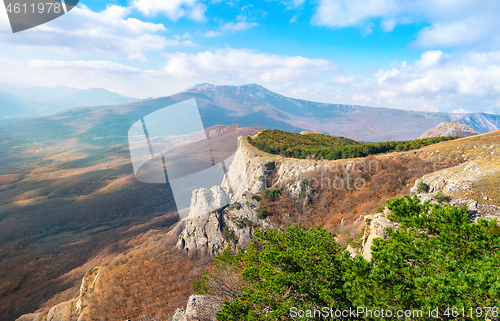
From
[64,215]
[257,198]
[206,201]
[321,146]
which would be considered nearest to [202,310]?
[257,198]

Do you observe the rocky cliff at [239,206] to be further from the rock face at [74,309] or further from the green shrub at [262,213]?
the rock face at [74,309]

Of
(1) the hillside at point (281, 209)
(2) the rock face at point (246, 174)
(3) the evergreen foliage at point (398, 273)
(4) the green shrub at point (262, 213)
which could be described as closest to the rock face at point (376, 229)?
(3) the evergreen foliage at point (398, 273)

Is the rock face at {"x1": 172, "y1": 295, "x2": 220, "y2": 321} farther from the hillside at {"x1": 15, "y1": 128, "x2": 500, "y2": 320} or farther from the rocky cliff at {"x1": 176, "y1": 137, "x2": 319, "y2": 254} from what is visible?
the rocky cliff at {"x1": 176, "y1": 137, "x2": 319, "y2": 254}

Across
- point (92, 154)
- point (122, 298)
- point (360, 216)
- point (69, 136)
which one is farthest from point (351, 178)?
point (69, 136)

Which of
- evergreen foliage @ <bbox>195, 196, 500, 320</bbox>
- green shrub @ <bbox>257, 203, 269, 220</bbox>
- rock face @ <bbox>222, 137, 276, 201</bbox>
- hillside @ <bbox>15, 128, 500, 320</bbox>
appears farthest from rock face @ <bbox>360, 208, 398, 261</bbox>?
rock face @ <bbox>222, 137, 276, 201</bbox>

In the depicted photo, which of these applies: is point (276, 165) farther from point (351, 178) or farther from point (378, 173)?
point (378, 173)

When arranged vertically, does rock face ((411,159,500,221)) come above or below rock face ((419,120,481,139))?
above

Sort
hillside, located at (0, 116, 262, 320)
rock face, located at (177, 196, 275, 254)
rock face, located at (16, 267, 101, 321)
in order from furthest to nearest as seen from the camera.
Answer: hillside, located at (0, 116, 262, 320)
rock face, located at (177, 196, 275, 254)
rock face, located at (16, 267, 101, 321)

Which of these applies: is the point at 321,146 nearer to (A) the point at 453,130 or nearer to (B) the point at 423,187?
(B) the point at 423,187
